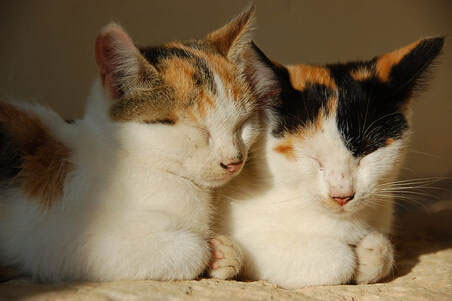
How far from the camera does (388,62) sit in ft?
6.30

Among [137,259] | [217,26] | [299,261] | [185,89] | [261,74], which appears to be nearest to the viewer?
[137,259]

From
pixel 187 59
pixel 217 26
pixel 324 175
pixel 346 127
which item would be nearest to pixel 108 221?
pixel 187 59

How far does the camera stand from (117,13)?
3047mm

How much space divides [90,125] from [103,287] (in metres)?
0.60

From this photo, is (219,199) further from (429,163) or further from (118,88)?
(429,163)

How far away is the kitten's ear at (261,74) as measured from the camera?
1.82 meters

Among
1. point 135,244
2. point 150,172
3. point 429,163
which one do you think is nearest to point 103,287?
point 135,244

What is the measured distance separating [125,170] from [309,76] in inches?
32.5

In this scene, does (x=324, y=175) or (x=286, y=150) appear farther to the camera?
(x=286, y=150)

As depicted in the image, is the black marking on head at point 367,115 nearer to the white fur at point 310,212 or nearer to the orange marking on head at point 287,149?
the white fur at point 310,212

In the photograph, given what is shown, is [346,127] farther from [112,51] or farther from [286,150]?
[112,51]

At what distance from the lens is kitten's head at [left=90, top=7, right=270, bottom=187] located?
64.2 inches

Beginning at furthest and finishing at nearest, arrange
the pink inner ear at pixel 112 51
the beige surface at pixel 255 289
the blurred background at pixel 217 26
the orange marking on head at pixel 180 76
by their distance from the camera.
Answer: the blurred background at pixel 217 26
the orange marking on head at pixel 180 76
the pink inner ear at pixel 112 51
the beige surface at pixel 255 289

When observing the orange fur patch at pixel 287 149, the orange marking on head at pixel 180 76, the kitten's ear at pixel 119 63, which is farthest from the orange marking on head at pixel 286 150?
the kitten's ear at pixel 119 63
